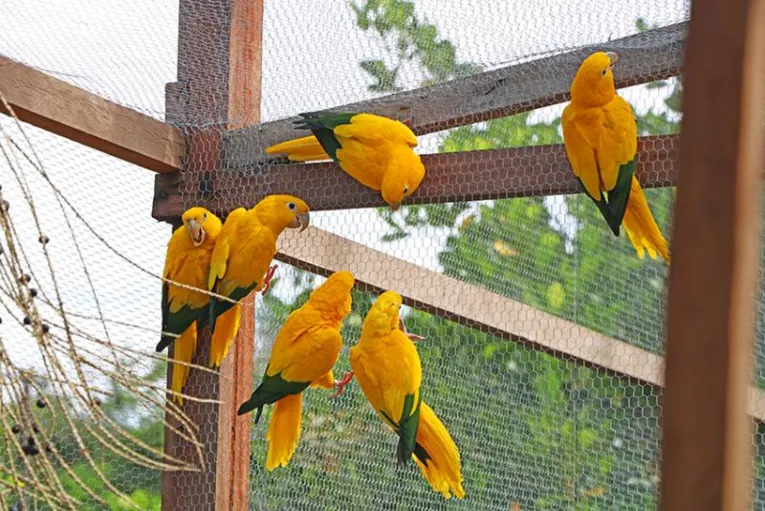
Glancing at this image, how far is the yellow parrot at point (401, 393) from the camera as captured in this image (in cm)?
144

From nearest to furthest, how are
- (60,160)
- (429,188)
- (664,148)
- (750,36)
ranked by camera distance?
(750,36)
(664,148)
(429,188)
(60,160)

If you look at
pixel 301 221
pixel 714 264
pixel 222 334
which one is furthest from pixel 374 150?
pixel 714 264

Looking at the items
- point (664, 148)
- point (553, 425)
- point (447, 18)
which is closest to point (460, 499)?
point (553, 425)

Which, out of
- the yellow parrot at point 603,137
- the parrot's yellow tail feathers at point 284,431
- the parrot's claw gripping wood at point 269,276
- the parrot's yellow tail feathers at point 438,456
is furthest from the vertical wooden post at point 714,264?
the parrot's claw gripping wood at point 269,276

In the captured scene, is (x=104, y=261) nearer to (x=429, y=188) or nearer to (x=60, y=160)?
(x=60, y=160)

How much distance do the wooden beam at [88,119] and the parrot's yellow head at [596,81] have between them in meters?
0.64

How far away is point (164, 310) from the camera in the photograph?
164 centimetres

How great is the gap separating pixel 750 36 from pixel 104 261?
1.34 metres

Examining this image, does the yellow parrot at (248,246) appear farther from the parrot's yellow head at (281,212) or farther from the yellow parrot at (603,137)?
the yellow parrot at (603,137)

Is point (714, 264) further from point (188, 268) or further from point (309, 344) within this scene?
point (188, 268)

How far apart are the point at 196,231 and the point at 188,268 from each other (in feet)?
0.19

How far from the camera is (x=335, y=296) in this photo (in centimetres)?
151

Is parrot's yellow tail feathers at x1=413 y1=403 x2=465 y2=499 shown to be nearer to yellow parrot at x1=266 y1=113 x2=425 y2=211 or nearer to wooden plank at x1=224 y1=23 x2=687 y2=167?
yellow parrot at x1=266 y1=113 x2=425 y2=211

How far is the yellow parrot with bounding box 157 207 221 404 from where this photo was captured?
1604 mm
